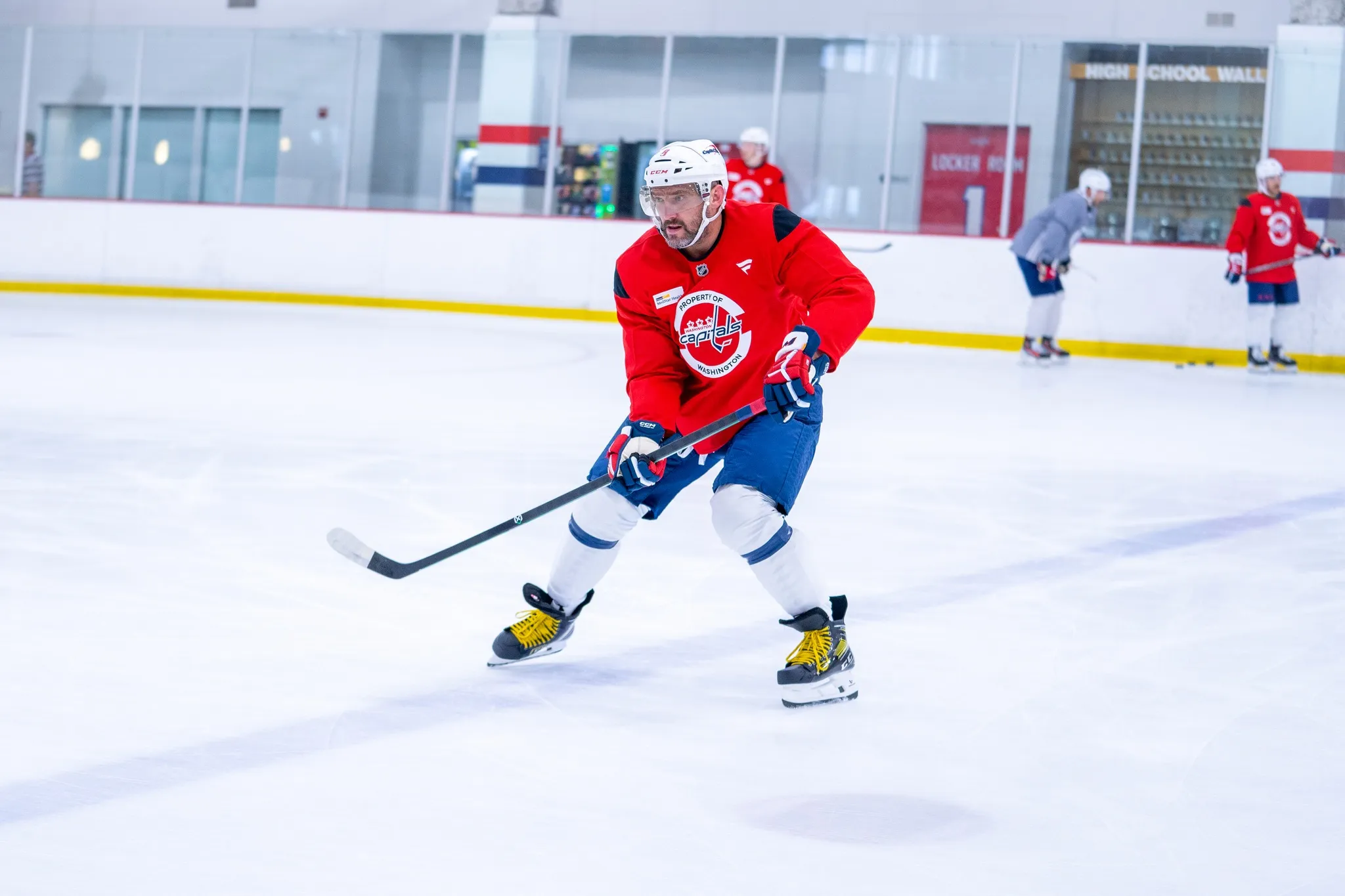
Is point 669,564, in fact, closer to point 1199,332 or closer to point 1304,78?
point 1199,332

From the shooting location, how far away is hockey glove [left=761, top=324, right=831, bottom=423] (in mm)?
2250

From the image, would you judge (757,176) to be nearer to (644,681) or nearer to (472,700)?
(644,681)

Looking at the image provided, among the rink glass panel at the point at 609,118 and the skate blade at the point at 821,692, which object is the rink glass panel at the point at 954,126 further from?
the skate blade at the point at 821,692

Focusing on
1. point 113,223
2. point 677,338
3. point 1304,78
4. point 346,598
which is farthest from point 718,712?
point 113,223

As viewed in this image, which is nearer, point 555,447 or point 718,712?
point 718,712

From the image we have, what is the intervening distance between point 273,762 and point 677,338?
923mm

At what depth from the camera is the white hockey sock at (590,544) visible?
2455 mm

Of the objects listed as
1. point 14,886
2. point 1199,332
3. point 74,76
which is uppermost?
point 74,76

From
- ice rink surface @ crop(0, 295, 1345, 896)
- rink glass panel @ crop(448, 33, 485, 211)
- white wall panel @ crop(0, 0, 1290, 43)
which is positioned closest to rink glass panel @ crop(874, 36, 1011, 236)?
white wall panel @ crop(0, 0, 1290, 43)

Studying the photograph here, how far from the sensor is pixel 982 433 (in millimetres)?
5809

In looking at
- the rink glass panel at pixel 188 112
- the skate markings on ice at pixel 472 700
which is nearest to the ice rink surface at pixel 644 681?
the skate markings on ice at pixel 472 700

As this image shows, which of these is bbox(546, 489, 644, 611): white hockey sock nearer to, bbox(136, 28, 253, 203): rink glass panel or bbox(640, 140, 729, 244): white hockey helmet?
bbox(640, 140, 729, 244): white hockey helmet

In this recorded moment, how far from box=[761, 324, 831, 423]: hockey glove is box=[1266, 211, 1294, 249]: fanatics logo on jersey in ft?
25.8

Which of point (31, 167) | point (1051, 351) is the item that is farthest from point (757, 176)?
point (31, 167)
